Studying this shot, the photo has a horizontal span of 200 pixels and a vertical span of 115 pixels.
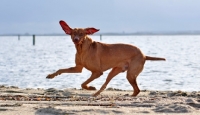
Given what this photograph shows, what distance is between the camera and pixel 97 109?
28.4 feet

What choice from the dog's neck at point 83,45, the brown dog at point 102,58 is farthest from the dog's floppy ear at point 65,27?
the dog's neck at point 83,45

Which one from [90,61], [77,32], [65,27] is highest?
[65,27]

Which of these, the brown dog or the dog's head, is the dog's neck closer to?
the brown dog

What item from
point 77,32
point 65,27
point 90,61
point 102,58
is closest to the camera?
point 77,32

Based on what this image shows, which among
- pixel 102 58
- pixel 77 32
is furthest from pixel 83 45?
pixel 102 58

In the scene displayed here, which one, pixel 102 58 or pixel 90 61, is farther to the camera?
pixel 102 58

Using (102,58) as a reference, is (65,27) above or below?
above

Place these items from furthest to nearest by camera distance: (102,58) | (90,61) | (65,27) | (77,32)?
(102,58) → (90,61) → (65,27) → (77,32)

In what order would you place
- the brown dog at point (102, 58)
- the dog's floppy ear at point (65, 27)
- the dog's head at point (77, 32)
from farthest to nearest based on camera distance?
the brown dog at point (102, 58)
the dog's floppy ear at point (65, 27)
the dog's head at point (77, 32)

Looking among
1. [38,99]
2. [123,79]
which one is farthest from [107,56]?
[123,79]

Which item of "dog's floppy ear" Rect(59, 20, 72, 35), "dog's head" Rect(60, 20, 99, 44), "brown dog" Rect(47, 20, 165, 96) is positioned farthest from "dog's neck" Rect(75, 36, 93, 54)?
"dog's floppy ear" Rect(59, 20, 72, 35)

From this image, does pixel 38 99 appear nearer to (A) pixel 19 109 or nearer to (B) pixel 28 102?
(B) pixel 28 102

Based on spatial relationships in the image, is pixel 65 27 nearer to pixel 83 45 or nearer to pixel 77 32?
pixel 77 32

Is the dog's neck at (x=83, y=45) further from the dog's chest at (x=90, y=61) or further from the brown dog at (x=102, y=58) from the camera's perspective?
the dog's chest at (x=90, y=61)
